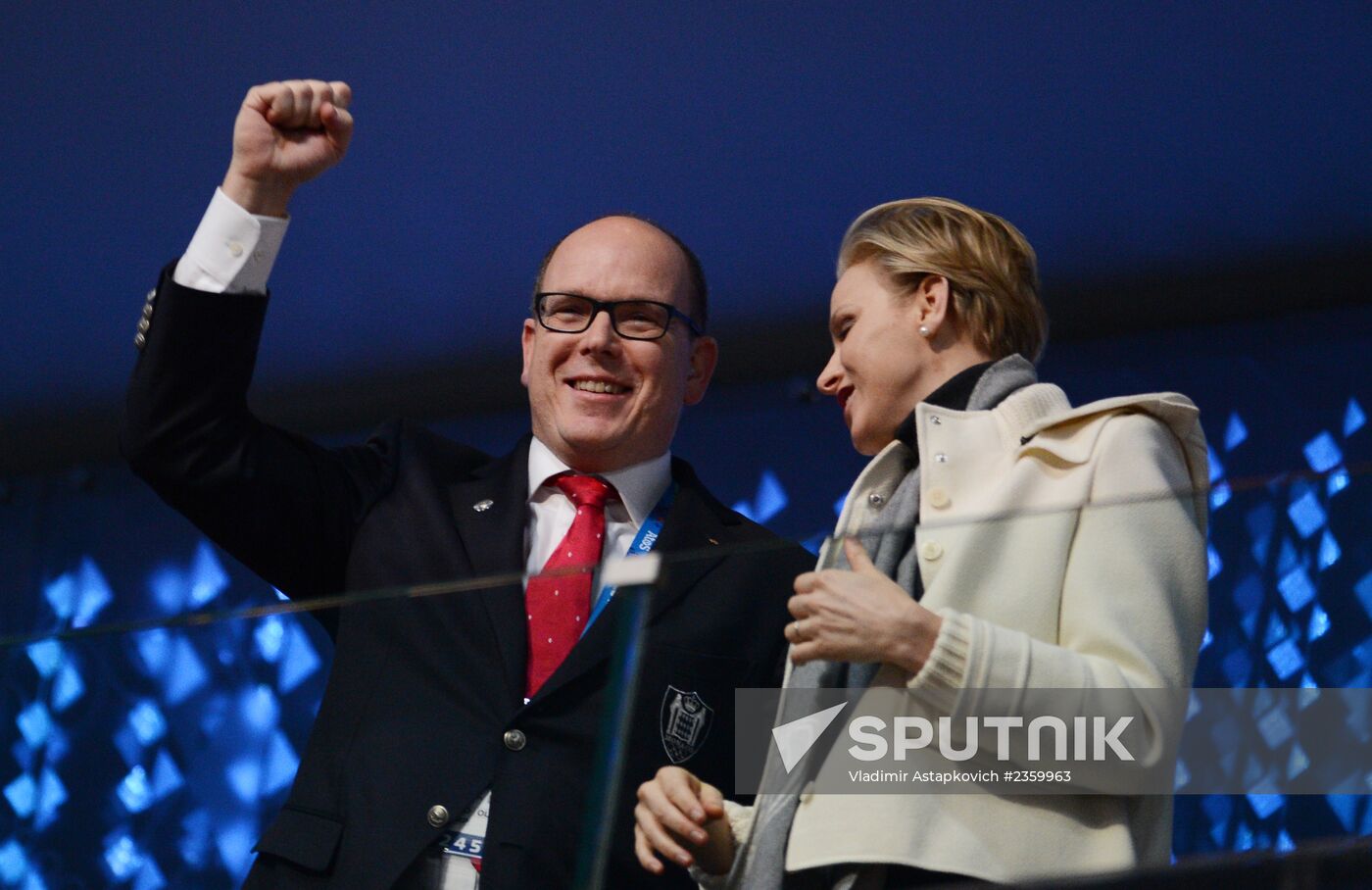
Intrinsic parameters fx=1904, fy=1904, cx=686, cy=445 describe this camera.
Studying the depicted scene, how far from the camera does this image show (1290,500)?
1579 millimetres

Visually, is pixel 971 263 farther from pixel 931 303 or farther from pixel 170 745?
pixel 170 745

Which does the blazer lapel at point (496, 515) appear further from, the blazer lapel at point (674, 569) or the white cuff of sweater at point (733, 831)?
the white cuff of sweater at point (733, 831)

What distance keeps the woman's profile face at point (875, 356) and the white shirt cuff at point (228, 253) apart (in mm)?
690

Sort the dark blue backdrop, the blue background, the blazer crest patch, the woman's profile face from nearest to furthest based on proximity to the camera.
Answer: the dark blue backdrop → the blazer crest patch → the woman's profile face → the blue background

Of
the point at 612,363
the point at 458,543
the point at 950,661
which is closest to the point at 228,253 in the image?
the point at 458,543

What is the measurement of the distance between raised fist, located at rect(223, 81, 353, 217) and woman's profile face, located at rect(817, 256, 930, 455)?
67 centimetres

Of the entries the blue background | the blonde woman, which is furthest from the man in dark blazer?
the blue background

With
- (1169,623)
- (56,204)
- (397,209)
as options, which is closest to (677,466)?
(1169,623)

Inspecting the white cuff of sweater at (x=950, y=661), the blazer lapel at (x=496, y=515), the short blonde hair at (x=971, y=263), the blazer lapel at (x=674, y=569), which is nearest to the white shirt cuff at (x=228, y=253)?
the blazer lapel at (x=496, y=515)

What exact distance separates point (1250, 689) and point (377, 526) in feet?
3.91

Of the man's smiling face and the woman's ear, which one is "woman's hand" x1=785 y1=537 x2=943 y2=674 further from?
the man's smiling face

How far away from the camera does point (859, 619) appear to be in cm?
160

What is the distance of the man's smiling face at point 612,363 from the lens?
8.52 feet

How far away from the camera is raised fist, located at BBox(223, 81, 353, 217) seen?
2.33m
